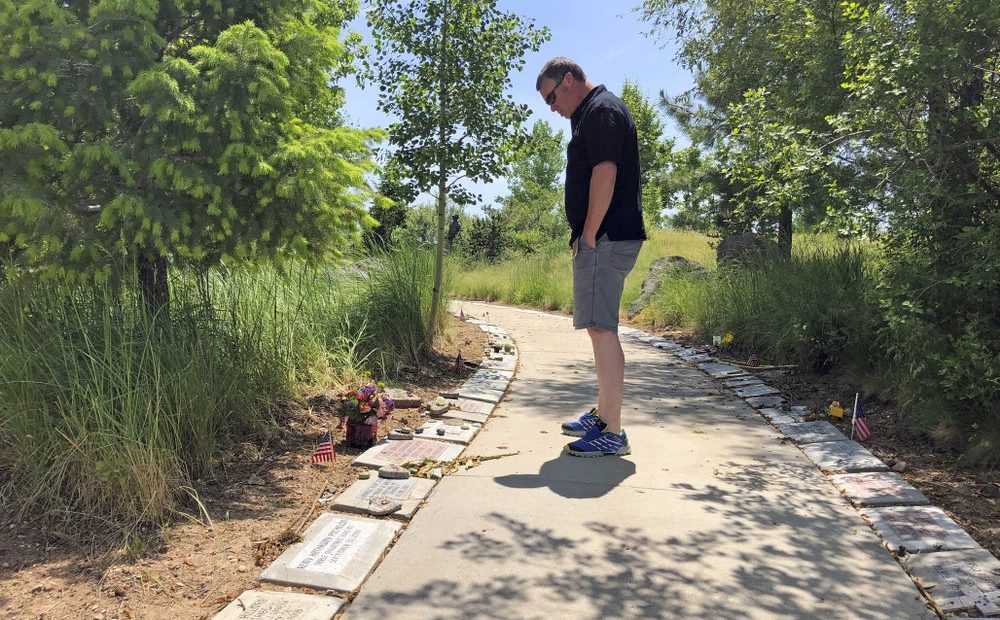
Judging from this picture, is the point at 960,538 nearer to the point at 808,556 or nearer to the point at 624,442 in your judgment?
the point at 808,556

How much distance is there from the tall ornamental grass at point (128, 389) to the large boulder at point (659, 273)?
8.08 meters

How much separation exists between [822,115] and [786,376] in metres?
2.36

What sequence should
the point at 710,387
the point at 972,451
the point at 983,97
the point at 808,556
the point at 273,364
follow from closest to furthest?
1. the point at 808,556
2. the point at 972,451
3. the point at 983,97
4. the point at 273,364
5. the point at 710,387

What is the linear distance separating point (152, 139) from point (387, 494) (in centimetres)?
207

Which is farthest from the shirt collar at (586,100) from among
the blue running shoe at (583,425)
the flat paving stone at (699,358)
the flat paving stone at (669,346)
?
the flat paving stone at (669,346)

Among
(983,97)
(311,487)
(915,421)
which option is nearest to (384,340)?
(311,487)

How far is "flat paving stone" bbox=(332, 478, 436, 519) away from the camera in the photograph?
123 inches

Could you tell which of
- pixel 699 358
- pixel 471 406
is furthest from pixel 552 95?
pixel 699 358

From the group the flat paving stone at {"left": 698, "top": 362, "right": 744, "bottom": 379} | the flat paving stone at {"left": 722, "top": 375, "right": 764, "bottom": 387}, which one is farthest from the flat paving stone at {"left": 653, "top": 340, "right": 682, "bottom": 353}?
the flat paving stone at {"left": 722, "top": 375, "right": 764, "bottom": 387}

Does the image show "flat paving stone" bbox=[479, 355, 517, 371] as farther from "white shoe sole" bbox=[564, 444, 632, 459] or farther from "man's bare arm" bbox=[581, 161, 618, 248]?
"man's bare arm" bbox=[581, 161, 618, 248]

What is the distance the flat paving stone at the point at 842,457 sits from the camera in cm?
377

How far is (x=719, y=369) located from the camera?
6781 mm

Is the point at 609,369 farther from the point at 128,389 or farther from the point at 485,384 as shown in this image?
the point at 128,389

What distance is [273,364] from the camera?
4305mm
